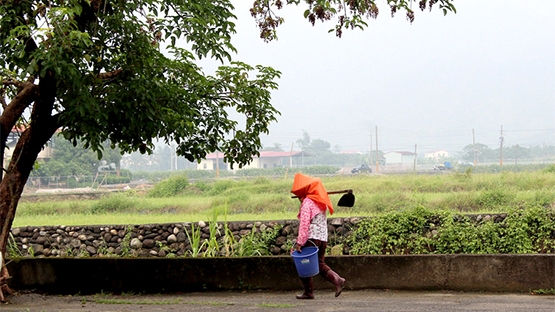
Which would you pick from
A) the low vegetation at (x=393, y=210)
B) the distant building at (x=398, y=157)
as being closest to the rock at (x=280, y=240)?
the low vegetation at (x=393, y=210)

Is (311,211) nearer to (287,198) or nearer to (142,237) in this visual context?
(142,237)

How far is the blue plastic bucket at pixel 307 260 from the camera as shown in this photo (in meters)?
8.98

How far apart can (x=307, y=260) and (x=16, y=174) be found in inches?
196

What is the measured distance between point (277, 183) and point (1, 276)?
892 inches

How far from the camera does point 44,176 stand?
4950 centimetres

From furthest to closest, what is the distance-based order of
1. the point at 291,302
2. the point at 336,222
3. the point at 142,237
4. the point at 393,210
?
the point at 142,237
the point at 393,210
the point at 336,222
the point at 291,302

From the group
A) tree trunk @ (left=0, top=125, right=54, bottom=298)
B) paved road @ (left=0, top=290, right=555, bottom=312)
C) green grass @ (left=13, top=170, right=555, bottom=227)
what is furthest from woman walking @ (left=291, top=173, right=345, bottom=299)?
green grass @ (left=13, top=170, right=555, bottom=227)

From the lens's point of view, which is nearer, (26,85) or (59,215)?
(26,85)

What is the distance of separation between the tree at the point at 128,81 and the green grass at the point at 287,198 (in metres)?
9.80

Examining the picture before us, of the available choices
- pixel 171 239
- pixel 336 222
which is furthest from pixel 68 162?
pixel 336 222

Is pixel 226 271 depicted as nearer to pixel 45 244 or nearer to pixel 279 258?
pixel 279 258

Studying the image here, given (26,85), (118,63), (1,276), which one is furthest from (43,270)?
(118,63)

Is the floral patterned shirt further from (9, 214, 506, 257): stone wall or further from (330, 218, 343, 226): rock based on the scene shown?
(330, 218, 343, 226): rock

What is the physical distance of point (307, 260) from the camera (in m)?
8.98
